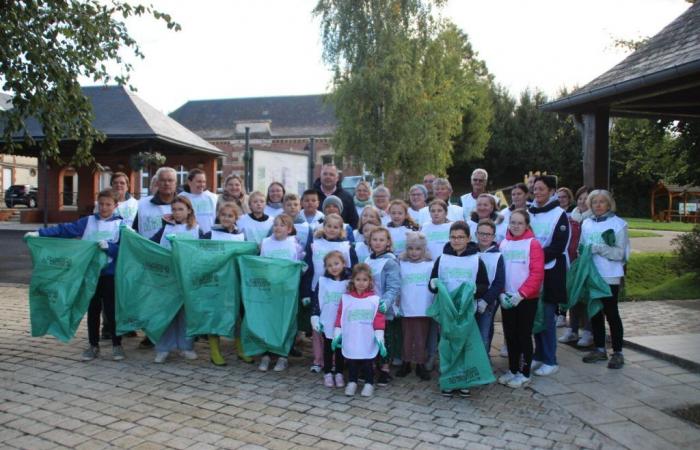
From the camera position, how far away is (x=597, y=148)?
7.79 m

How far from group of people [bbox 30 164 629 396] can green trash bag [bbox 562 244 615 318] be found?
10 cm

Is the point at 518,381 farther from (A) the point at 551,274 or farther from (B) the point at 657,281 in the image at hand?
(B) the point at 657,281

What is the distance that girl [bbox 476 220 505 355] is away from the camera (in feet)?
17.0

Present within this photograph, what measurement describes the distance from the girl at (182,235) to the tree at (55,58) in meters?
3.52

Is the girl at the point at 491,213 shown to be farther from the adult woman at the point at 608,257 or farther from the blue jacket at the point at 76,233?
the blue jacket at the point at 76,233

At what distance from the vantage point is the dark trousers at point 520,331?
17.3 feet

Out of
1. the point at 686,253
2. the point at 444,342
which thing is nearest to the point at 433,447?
the point at 444,342

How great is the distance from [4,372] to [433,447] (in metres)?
4.15

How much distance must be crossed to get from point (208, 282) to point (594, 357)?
409cm

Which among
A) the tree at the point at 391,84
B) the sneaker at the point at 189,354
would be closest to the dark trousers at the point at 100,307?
the sneaker at the point at 189,354

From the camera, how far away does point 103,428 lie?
415cm

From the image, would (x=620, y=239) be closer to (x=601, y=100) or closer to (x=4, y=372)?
(x=601, y=100)

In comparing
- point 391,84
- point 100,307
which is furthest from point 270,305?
point 391,84

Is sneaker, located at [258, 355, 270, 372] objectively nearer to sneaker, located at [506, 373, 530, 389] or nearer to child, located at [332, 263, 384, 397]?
child, located at [332, 263, 384, 397]
